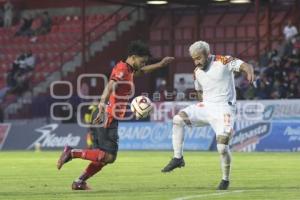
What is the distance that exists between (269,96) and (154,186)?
1925cm

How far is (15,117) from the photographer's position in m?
38.8

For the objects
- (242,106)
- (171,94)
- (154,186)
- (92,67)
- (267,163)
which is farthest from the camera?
(92,67)

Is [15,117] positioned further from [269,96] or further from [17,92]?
[269,96]

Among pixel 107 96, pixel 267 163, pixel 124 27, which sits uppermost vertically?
pixel 124 27

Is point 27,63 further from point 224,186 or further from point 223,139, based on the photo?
point 224,186

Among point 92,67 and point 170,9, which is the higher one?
point 170,9

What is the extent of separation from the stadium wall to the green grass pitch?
7806 mm

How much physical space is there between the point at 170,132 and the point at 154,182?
675 inches

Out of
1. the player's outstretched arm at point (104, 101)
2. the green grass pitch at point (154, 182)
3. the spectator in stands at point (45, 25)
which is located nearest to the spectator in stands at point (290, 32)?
the spectator in stands at point (45, 25)

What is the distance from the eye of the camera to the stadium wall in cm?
3109

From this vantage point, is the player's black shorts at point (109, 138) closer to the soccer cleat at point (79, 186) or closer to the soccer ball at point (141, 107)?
the soccer ball at point (141, 107)

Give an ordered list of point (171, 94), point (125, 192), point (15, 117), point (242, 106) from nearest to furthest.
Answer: point (125, 192) → point (242, 106) → point (171, 94) → point (15, 117)

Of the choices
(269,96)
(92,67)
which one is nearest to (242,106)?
A: (269,96)

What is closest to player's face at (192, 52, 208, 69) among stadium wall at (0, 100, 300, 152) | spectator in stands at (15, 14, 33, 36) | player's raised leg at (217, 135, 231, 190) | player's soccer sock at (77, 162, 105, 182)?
player's raised leg at (217, 135, 231, 190)
